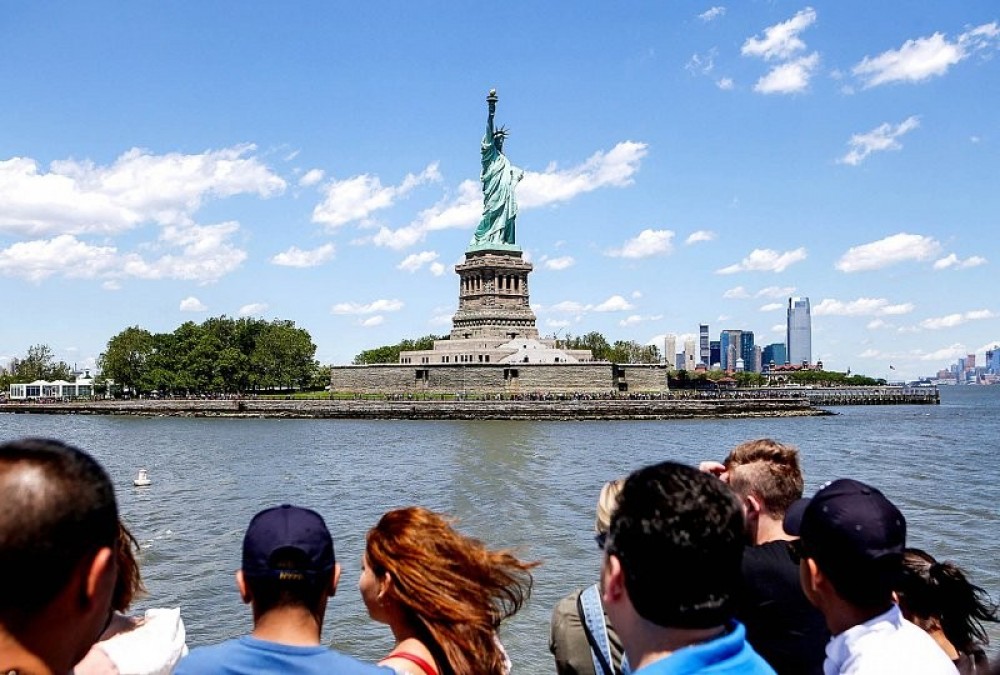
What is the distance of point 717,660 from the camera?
A: 2.42 meters

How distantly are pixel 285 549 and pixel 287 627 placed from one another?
260 millimetres

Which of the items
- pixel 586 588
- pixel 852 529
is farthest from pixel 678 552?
pixel 586 588

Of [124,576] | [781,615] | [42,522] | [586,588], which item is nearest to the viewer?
[42,522]

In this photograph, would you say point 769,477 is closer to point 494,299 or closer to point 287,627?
point 287,627

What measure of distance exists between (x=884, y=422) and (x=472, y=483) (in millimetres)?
41167

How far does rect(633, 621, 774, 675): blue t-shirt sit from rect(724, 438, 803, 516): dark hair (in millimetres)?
1664

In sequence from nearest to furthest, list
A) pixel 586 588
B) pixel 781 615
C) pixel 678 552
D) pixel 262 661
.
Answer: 1. pixel 678 552
2. pixel 262 661
3. pixel 586 588
4. pixel 781 615

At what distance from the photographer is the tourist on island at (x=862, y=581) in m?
2.97

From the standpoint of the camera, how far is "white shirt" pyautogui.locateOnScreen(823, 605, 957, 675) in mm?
2963

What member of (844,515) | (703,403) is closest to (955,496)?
(844,515)

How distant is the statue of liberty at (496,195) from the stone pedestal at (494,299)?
4.26 ft

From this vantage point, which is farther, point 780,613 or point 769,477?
point 769,477

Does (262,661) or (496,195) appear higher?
(496,195)

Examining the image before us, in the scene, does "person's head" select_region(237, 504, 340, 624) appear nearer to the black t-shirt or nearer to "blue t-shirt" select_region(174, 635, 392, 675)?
"blue t-shirt" select_region(174, 635, 392, 675)
